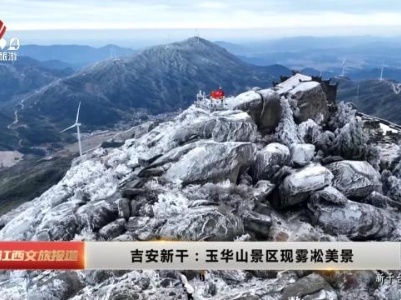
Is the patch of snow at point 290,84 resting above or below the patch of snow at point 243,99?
above

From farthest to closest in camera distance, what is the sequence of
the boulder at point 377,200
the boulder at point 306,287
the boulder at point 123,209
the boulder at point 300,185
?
the boulder at point 377,200, the boulder at point 300,185, the boulder at point 123,209, the boulder at point 306,287

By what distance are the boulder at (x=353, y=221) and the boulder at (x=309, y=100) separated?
675 inches

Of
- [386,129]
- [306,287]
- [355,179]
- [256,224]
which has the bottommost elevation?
[306,287]

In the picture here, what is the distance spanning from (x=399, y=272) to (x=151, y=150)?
89.0 feet

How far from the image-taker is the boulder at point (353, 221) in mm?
36906

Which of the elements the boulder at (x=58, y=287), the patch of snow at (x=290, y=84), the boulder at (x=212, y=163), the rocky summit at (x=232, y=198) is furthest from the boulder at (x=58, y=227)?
the patch of snow at (x=290, y=84)

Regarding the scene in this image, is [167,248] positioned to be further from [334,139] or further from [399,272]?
[334,139]

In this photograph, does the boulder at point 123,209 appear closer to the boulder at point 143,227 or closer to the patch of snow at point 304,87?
the boulder at point 143,227

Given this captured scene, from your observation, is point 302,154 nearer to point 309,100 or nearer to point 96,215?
point 309,100

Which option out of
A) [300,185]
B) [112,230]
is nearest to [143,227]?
[112,230]

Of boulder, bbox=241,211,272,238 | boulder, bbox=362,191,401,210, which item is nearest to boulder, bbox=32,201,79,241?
boulder, bbox=241,211,272,238

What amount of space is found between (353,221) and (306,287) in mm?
11940

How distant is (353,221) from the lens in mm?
37031

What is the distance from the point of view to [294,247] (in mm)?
15242
